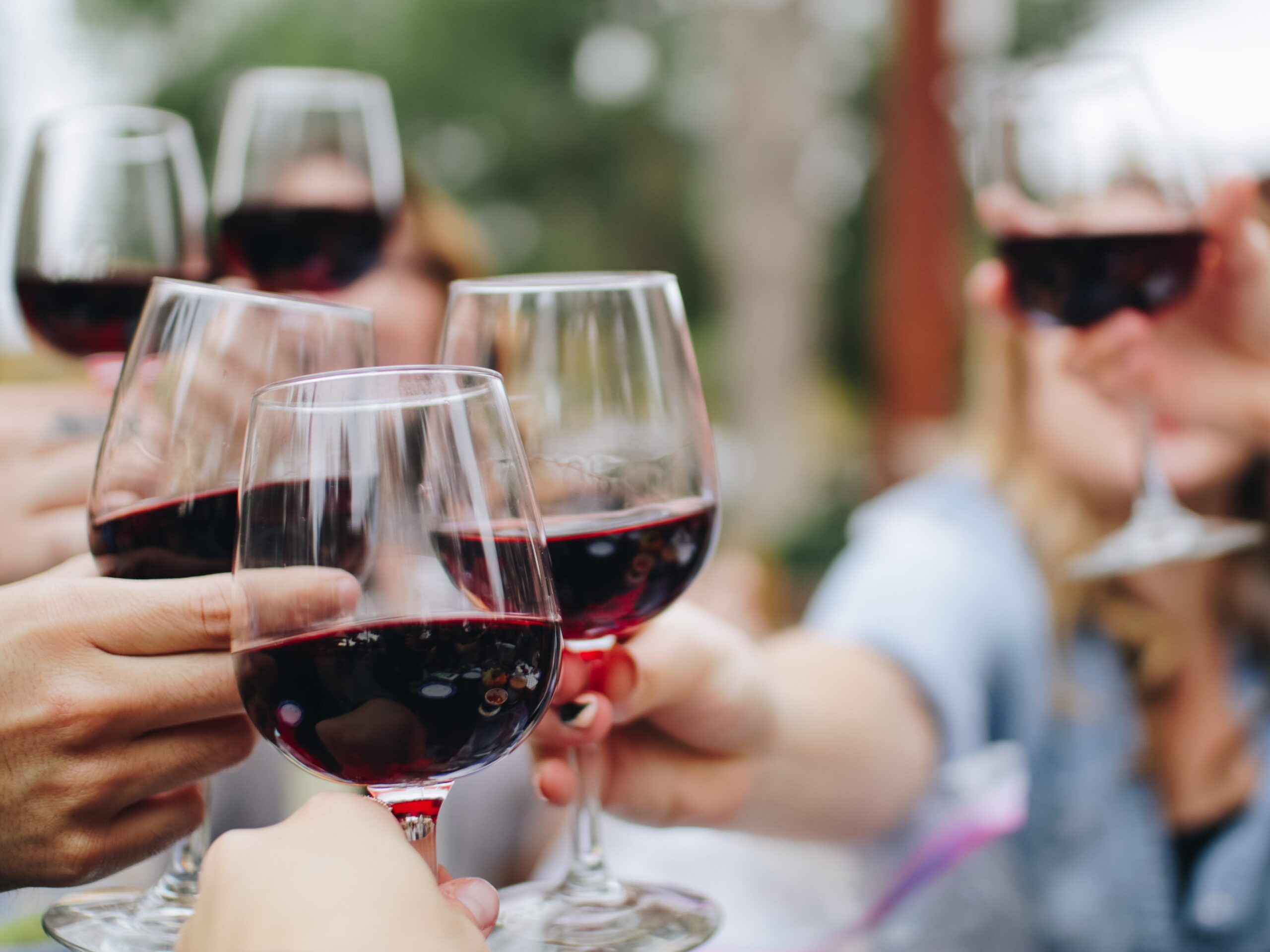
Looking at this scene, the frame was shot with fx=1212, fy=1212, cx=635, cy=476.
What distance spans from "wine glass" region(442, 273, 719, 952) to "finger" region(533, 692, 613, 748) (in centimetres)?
5

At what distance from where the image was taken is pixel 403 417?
712 mm

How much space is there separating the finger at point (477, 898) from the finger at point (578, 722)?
19 centimetres

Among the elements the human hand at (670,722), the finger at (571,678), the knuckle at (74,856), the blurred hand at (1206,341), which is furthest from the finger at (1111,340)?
the knuckle at (74,856)

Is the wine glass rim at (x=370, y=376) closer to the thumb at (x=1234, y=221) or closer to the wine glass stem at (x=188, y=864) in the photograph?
the wine glass stem at (x=188, y=864)

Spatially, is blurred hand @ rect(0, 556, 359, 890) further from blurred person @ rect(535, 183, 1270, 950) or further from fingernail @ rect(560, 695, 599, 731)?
blurred person @ rect(535, 183, 1270, 950)

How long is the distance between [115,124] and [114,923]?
86cm

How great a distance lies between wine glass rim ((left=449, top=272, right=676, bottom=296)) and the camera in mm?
920

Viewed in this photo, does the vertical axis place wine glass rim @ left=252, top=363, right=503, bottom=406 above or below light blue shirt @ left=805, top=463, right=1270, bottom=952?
above

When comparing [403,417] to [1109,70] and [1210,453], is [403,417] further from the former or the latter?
[1210,453]

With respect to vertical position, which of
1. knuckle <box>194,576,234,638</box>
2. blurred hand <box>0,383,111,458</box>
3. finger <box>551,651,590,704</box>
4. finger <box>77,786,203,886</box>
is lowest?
finger <box>77,786,203,886</box>

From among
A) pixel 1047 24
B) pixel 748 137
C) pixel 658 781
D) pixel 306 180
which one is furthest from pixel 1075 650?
pixel 1047 24

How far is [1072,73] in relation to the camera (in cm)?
150

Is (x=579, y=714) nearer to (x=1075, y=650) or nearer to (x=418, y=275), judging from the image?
(x=1075, y=650)

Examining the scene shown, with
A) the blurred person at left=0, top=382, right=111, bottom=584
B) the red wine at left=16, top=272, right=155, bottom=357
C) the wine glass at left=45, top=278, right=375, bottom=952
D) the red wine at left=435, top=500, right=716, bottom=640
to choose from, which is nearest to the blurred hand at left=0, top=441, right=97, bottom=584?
the blurred person at left=0, top=382, right=111, bottom=584
